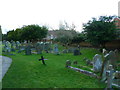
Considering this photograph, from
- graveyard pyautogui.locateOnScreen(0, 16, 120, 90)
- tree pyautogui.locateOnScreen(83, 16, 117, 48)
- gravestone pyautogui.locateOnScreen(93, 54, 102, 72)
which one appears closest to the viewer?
graveyard pyautogui.locateOnScreen(0, 16, 120, 90)

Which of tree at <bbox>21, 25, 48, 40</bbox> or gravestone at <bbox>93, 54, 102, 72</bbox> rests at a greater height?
tree at <bbox>21, 25, 48, 40</bbox>

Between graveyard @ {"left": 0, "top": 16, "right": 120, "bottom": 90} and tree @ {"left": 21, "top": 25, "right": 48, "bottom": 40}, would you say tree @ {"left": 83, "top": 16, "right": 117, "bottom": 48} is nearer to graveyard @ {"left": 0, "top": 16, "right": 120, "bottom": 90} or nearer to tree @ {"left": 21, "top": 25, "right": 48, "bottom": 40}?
graveyard @ {"left": 0, "top": 16, "right": 120, "bottom": 90}

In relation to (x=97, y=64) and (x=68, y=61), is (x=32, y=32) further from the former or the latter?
(x=97, y=64)

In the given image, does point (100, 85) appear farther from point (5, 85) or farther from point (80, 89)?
point (5, 85)

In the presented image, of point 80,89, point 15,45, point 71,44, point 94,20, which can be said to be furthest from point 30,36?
point 80,89

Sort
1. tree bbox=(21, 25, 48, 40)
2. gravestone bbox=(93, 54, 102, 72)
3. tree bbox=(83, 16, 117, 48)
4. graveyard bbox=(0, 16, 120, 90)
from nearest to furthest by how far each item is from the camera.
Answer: graveyard bbox=(0, 16, 120, 90)
gravestone bbox=(93, 54, 102, 72)
tree bbox=(83, 16, 117, 48)
tree bbox=(21, 25, 48, 40)

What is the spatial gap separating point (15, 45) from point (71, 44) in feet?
45.1

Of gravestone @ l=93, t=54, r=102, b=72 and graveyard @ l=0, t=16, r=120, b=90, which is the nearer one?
graveyard @ l=0, t=16, r=120, b=90

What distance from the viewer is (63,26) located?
39281 mm

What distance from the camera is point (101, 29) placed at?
667 inches

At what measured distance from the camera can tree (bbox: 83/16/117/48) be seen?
54.7 ft

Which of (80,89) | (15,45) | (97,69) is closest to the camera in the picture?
(80,89)

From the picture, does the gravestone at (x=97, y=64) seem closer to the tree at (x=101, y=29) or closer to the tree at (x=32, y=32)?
the tree at (x=101, y=29)

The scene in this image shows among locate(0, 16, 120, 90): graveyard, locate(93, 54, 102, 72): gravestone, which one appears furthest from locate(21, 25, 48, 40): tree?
locate(93, 54, 102, 72): gravestone
